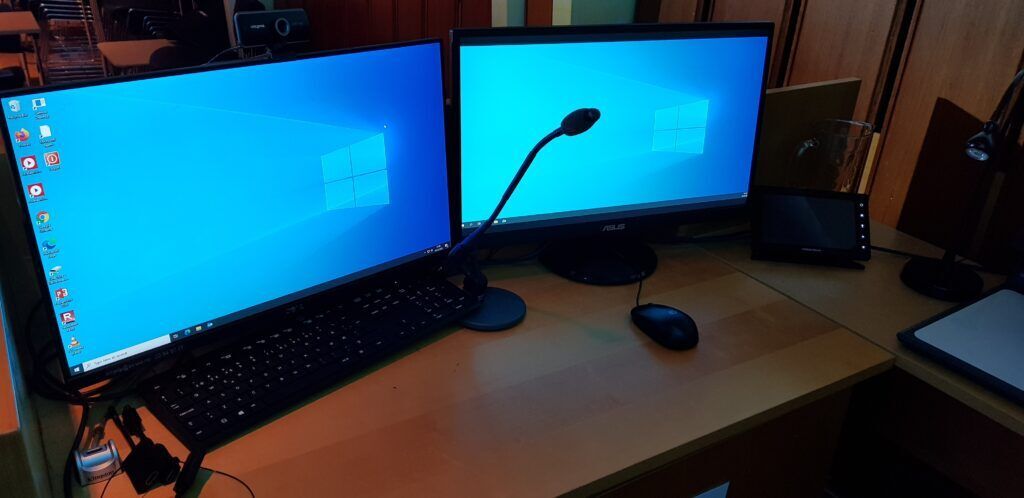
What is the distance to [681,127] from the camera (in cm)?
124

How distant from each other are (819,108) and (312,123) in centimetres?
116

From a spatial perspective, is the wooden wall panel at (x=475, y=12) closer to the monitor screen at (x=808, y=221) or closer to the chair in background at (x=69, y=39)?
the chair in background at (x=69, y=39)

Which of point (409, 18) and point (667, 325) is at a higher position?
point (409, 18)

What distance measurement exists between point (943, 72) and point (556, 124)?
4.33ft

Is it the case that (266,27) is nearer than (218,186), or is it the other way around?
(218,186)

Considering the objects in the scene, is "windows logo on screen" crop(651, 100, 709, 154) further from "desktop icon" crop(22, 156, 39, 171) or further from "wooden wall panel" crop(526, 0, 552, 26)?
"wooden wall panel" crop(526, 0, 552, 26)

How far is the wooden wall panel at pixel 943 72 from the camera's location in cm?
169

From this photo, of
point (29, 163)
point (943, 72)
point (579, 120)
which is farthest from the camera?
point (943, 72)

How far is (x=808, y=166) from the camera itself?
1560 millimetres

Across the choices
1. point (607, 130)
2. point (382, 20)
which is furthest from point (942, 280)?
point (382, 20)

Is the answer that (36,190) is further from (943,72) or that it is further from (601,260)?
(943,72)

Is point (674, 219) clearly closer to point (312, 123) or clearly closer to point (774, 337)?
point (774, 337)

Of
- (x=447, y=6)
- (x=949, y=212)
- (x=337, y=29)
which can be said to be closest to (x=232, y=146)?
(x=949, y=212)

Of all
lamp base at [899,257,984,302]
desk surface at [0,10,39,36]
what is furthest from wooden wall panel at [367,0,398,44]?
lamp base at [899,257,984,302]
